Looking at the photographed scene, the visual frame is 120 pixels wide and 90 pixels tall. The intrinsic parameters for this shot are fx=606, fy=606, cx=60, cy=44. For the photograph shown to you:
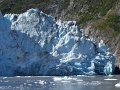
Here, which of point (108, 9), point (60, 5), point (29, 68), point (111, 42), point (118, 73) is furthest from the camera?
point (60, 5)

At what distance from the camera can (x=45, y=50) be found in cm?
7444

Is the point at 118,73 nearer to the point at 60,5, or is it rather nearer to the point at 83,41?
the point at 83,41

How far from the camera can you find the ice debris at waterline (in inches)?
2849

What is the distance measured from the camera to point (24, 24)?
251 ft

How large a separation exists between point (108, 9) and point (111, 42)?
2088 centimetres

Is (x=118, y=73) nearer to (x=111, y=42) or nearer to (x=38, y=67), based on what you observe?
(x=38, y=67)

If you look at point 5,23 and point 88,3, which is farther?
point 88,3

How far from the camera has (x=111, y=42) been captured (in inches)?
4387

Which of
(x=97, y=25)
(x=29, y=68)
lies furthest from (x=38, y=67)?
(x=97, y=25)

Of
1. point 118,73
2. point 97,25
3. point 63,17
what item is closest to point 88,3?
point 63,17

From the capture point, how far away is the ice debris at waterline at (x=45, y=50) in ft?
237

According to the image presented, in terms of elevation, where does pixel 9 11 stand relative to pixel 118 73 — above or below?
above

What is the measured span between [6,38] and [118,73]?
53.8 feet

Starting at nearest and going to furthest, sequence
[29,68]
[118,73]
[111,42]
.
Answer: [29,68], [118,73], [111,42]
